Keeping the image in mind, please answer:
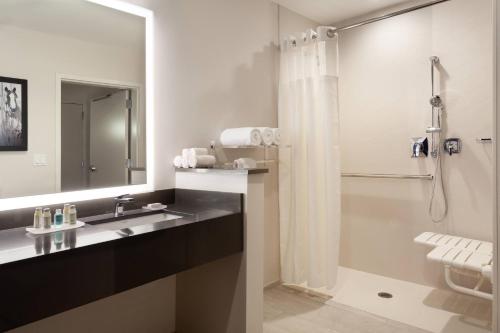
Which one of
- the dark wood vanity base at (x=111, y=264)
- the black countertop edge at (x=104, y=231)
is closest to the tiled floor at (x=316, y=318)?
the dark wood vanity base at (x=111, y=264)

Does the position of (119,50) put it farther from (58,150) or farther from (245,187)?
(245,187)

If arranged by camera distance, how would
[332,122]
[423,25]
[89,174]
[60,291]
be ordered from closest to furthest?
[60,291], [89,174], [332,122], [423,25]

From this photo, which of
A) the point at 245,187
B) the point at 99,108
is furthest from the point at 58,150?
the point at 245,187

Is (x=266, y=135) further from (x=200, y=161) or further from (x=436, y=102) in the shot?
(x=436, y=102)

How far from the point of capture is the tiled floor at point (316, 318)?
7.48ft

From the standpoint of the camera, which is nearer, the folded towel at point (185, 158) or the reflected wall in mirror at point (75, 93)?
the reflected wall in mirror at point (75, 93)

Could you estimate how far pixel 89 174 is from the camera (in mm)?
1919

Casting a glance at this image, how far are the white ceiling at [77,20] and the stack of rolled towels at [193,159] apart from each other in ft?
2.36

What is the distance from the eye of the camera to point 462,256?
7.40ft

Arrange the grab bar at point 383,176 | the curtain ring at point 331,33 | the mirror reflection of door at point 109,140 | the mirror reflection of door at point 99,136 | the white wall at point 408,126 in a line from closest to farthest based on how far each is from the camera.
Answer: the mirror reflection of door at point 99,136
the mirror reflection of door at point 109,140
the curtain ring at point 331,33
the white wall at point 408,126
the grab bar at point 383,176

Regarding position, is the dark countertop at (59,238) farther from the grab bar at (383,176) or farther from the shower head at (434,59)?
the shower head at (434,59)

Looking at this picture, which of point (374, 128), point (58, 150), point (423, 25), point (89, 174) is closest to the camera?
point (58, 150)

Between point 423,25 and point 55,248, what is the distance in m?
3.17

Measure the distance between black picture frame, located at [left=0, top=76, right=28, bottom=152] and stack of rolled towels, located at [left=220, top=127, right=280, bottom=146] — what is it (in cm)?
120
